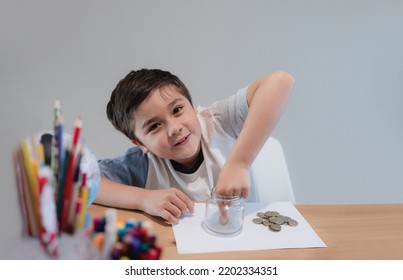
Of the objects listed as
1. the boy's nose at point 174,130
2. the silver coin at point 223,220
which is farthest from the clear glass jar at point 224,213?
the boy's nose at point 174,130

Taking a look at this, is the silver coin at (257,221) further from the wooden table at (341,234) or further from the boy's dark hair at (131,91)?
the boy's dark hair at (131,91)

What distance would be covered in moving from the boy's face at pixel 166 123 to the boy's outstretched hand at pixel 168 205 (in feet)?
0.26

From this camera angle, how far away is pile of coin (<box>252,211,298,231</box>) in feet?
1.26

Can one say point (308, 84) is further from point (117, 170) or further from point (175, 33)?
point (117, 170)

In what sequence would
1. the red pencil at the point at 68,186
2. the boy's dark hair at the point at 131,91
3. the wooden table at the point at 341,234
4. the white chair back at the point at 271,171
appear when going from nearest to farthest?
the red pencil at the point at 68,186 → the wooden table at the point at 341,234 → the boy's dark hair at the point at 131,91 → the white chair back at the point at 271,171

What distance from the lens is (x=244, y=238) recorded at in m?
0.35

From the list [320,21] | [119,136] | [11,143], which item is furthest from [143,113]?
[320,21]

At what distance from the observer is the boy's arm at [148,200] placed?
40cm

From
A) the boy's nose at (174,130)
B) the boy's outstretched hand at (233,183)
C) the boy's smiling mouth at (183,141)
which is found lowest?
the boy's outstretched hand at (233,183)

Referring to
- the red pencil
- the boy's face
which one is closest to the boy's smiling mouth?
the boy's face

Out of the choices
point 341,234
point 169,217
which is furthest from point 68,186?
point 341,234

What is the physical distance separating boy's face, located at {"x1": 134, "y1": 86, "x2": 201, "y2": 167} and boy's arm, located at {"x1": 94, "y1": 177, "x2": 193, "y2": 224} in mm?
75

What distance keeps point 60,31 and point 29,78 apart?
0.07 meters

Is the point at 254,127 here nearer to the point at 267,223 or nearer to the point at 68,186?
the point at 267,223
